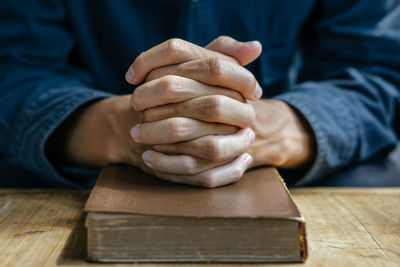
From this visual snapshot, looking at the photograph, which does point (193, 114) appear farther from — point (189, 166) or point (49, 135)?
point (49, 135)

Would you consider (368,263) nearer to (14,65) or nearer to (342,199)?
(342,199)

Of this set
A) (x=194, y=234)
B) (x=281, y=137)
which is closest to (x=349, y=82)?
(x=281, y=137)

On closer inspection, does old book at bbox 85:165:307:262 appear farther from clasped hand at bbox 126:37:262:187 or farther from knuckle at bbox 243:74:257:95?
knuckle at bbox 243:74:257:95

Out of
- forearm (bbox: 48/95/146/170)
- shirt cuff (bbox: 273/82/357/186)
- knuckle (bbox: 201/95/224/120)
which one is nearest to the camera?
knuckle (bbox: 201/95/224/120)

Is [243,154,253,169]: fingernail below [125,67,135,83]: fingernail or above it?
below

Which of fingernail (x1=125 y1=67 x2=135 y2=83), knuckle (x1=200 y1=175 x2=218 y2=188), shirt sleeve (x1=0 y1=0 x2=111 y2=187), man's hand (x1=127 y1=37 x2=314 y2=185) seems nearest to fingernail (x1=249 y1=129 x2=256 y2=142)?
man's hand (x1=127 y1=37 x2=314 y2=185)

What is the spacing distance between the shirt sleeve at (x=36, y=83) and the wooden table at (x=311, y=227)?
0.38ft

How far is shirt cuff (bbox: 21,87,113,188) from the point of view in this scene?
0.85 m

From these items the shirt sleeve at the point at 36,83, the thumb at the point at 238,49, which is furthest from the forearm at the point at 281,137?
the shirt sleeve at the point at 36,83

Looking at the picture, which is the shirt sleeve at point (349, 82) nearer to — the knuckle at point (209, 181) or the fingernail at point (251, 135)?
the fingernail at point (251, 135)

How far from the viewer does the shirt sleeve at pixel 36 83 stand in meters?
0.87

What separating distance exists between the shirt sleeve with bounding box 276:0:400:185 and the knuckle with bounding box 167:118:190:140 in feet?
1.15

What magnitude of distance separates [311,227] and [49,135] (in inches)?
21.9

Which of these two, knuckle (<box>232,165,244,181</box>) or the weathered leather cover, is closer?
the weathered leather cover
